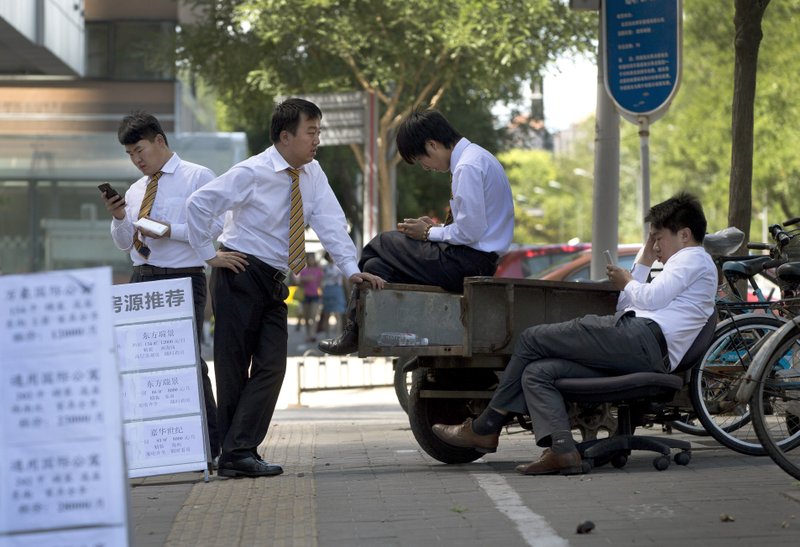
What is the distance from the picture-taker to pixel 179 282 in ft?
26.0

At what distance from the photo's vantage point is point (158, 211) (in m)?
8.51

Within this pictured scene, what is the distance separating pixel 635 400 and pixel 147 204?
9.69 ft

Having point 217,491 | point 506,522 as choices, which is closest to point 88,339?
point 506,522

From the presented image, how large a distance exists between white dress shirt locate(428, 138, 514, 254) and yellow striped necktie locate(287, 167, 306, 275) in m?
0.72

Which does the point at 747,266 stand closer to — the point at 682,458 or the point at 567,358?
the point at 682,458

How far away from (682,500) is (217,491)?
7.71 feet

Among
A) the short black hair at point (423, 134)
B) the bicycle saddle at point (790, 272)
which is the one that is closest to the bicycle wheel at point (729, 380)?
the bicycle saddle at point (790, 272)

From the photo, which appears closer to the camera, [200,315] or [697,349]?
[697,349]

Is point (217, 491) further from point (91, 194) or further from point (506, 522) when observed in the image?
point (91, 194)

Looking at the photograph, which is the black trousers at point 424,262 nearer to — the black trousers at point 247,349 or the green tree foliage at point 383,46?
the black trousers at point 247,349

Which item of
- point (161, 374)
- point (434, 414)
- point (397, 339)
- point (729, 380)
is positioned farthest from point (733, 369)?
point (161, 374)

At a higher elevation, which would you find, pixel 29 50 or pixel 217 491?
pixel 29 50

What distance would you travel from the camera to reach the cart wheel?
8.20 m

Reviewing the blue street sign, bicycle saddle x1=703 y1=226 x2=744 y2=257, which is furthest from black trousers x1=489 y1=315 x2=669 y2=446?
the blue street sign
